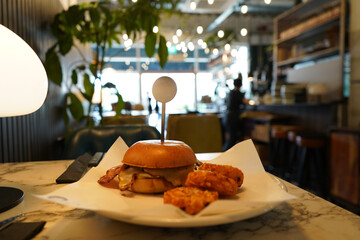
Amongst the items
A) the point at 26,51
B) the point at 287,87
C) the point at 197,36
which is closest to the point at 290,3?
the point at 197,36

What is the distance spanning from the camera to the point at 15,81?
0.70 metres

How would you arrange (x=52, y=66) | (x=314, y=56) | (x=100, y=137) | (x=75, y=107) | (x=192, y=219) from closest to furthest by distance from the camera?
(x=192, y=219), (x=100, y=137), (x=52, y=66), (x=75, y=107), (x=314, y=56)

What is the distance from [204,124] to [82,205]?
80.2 inches

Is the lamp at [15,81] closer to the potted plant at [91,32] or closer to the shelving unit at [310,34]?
the potted plant at [91,32]

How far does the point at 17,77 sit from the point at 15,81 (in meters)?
0.01

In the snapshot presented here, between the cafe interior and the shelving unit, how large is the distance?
0.07 ft

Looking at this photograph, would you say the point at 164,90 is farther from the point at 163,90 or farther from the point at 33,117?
the point at 33,117

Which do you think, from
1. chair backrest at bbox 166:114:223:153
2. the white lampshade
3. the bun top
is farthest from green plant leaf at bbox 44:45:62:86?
the bun top

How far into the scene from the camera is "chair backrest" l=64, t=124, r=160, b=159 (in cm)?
162

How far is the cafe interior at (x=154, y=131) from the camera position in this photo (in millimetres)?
541

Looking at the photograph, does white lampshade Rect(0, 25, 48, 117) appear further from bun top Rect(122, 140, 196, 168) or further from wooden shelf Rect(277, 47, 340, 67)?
wooden shelf Rect(277, 47, 340, 67)

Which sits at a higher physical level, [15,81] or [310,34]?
[310,34]

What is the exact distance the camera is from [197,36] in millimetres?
10938

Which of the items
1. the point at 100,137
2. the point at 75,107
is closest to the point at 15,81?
the point at 100,137
